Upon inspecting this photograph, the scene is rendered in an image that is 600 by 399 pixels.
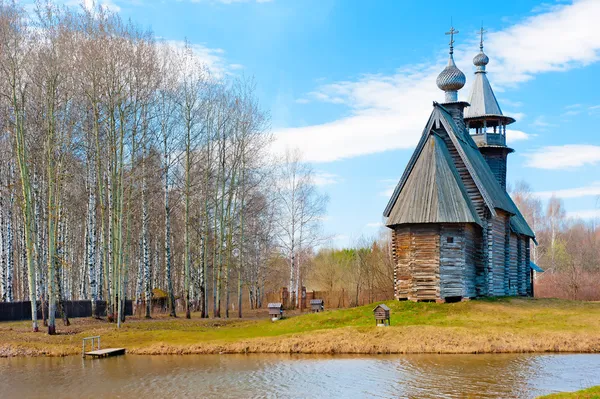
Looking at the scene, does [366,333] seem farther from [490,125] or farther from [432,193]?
[490,125]

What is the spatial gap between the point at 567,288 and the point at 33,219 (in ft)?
130

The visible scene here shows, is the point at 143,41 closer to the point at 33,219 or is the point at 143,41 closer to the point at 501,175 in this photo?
the point at 33,219

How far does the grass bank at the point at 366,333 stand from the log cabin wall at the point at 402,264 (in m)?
1.28

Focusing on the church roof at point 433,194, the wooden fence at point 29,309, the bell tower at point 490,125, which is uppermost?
the bell tower at point 490,125

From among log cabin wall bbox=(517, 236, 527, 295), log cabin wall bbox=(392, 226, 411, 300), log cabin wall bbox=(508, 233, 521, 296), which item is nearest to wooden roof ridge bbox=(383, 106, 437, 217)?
log cabin wall bbox=(392, 226, 411, 300)

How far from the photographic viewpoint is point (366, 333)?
23.2 m

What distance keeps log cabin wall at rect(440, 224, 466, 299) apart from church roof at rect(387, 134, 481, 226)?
2.79 ft

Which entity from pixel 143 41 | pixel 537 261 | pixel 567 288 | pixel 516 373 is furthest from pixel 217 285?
pixel 537 261

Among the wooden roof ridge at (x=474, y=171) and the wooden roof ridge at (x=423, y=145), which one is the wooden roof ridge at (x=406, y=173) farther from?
the wooden roof ridge at (x=474, y=171)

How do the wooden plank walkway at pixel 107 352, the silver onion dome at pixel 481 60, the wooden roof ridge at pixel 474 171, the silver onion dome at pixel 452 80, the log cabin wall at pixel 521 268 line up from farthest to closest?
the silver onion dome at pixel 481 60
the log cabin wall at pixel 521 268
the silver onion dome at pixel 452 80
the wooden roof ridge at pixel 474 171
the wooden plank walkway at pixel 107 352

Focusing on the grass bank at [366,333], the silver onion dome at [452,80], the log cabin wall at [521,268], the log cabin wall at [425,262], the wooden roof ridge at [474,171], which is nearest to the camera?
the grass bank at [366,333]

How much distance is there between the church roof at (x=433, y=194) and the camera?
30.1 m

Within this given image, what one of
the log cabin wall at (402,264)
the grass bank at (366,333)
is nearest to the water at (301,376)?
the grass bank at (366,333)

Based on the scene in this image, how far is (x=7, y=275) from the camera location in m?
34.2
